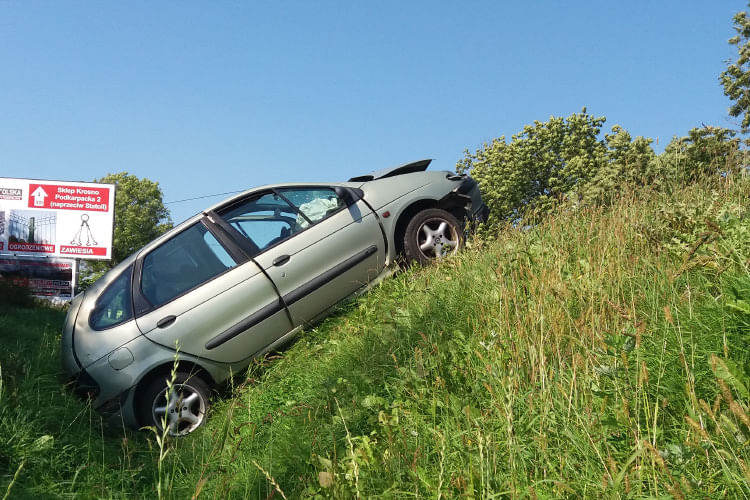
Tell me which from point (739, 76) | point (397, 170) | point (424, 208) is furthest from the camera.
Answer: point (739, 76)

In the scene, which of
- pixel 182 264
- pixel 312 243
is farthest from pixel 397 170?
pixel 182 264

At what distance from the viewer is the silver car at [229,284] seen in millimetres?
5867

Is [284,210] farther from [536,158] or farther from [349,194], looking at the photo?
[536,158]

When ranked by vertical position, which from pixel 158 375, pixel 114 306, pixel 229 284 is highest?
pixel 229 284

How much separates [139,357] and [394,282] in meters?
2.84

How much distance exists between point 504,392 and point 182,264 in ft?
16.3

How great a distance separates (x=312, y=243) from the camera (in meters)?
6.52

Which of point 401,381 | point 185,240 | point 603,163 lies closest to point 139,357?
point 185,240

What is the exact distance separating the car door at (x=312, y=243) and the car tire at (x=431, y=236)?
1.24 feet

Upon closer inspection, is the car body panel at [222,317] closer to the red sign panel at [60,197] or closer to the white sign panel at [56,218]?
the white sign panel at [56,218]

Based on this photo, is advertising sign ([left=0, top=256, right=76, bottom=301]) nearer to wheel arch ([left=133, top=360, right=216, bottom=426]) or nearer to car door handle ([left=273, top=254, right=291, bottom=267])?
wheel arch ([left=133, top=360, right=216, bottom=426])

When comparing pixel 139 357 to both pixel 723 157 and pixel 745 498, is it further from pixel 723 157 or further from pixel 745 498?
pixel 723 157

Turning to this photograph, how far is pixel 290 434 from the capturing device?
4176 millimetres

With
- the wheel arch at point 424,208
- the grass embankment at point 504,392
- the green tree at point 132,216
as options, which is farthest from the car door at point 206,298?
the green tree at point 132,216
